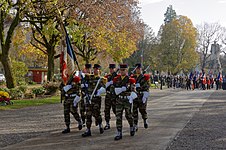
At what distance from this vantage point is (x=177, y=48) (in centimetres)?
6266

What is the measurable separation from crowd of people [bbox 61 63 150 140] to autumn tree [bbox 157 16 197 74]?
52523 millimetres

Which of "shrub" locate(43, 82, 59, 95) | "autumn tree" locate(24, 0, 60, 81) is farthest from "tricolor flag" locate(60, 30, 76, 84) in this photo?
"shrub" locate(43, 82, 59, 95)

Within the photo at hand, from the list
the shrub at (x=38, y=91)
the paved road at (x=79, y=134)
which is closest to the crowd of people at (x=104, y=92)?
the paved road at (x=79, y=134)

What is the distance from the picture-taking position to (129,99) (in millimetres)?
9797

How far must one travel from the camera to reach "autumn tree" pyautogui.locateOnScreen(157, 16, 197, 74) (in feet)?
206

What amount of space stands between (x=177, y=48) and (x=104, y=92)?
53723mm

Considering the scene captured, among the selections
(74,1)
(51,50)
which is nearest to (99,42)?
(51,50)

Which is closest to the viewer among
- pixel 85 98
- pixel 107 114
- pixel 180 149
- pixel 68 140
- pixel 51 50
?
pixel 180 149

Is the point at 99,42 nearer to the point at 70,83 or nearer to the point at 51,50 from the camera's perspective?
the point at 51,50

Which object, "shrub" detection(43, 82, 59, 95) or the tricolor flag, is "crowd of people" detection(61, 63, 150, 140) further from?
"shrub" detection(43, 82, 59, 95)

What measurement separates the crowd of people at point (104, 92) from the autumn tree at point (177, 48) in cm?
5252

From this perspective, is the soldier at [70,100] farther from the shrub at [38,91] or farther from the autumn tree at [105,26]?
the autumn tree at [105,26]

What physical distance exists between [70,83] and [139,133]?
2.64m

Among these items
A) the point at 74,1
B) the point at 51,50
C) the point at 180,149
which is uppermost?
the point at 74,1
